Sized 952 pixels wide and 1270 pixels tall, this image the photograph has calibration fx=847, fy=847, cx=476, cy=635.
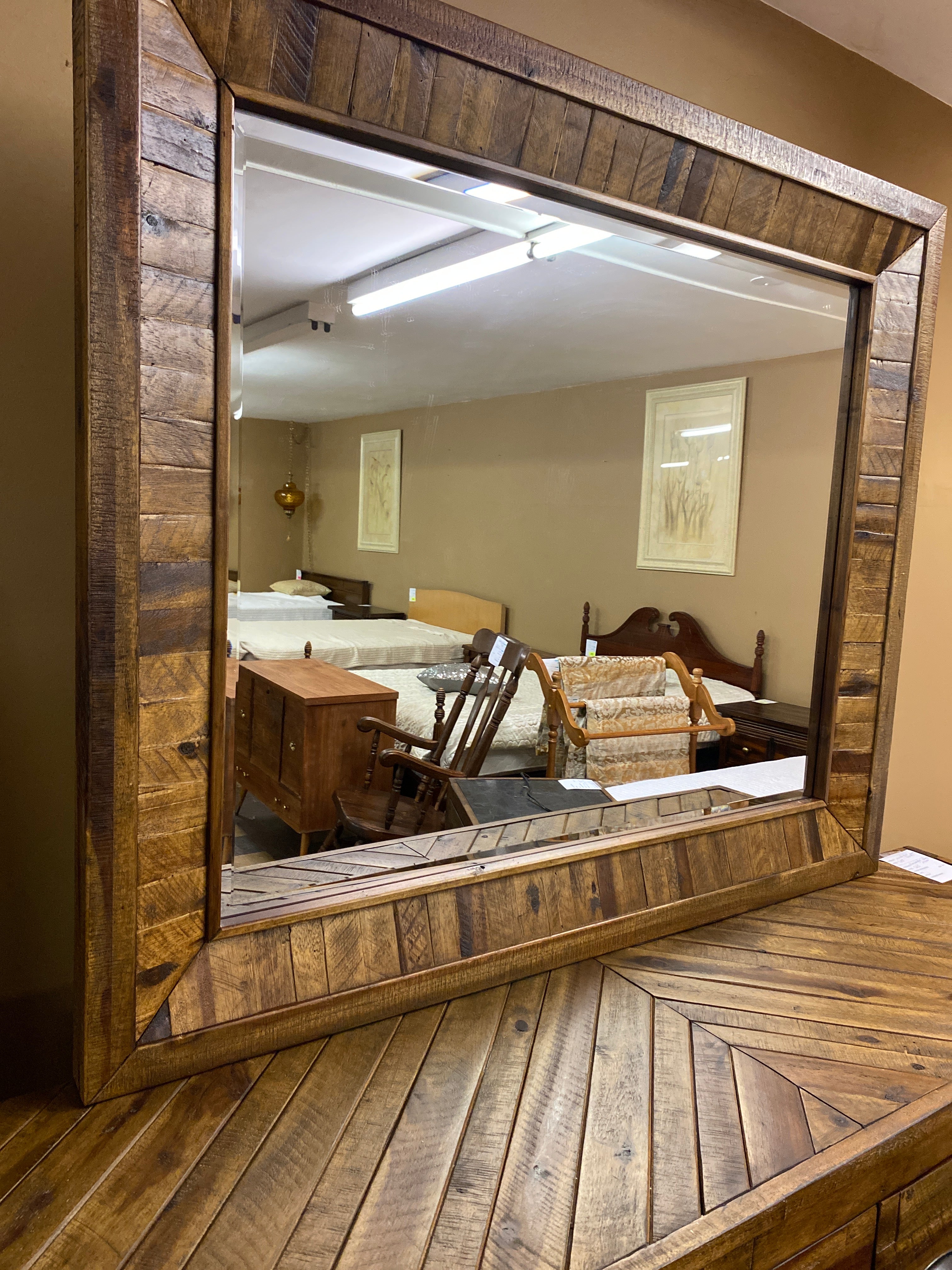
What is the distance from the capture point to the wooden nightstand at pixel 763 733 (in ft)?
4.85

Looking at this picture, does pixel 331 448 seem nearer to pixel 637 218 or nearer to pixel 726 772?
pixel 637 218

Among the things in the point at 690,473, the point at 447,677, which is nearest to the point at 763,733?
the point at 690,473

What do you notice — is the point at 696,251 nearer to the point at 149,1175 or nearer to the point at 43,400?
the point at 43,400

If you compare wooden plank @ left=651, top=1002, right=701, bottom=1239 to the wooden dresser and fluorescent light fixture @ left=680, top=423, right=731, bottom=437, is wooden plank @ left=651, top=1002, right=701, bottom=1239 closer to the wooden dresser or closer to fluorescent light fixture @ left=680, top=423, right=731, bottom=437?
the wooden dresser

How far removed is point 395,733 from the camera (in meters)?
1.15

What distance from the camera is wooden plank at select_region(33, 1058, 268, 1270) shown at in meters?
0.72

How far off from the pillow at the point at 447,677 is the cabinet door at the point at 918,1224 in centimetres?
80

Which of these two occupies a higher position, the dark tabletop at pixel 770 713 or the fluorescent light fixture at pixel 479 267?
the fluorescent light fixture at pixel 479 267

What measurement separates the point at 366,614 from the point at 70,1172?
2.23 feet

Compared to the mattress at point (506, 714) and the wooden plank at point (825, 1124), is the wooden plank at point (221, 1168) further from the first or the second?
the wooden plank at point (825, 1124)

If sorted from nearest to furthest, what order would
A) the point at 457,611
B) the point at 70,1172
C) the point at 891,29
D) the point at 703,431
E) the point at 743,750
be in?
the point at 70,1172, the point at 457,611, the point at 703,431, the point at 743,750, the point at 891,29

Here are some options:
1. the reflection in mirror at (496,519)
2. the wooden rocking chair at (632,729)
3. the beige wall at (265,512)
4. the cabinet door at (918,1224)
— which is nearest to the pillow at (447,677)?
the reflection in mirror at (496,519)

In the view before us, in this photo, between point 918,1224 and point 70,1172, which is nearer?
point 70,1172

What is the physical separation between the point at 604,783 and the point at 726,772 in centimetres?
26
